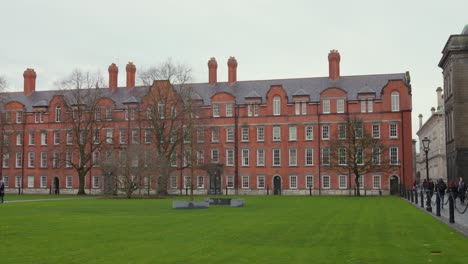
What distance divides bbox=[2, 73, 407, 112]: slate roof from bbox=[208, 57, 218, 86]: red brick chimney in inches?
26.2

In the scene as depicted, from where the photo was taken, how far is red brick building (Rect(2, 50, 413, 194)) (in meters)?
66.2

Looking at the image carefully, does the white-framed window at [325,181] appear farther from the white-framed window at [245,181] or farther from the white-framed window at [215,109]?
the white-framed window at [215,109]

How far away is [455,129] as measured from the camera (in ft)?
151

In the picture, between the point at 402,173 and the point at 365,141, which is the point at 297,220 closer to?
the point at 365,141

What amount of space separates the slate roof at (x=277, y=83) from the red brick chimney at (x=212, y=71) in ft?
2.19

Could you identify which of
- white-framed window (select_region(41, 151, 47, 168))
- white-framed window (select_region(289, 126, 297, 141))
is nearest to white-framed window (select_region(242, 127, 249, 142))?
white-framed window (select_region(289, 126, 297, 141))

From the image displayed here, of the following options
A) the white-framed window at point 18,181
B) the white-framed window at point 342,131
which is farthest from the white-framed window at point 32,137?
the white-framed window at point 342,131

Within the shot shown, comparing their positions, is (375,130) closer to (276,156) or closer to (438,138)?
(276,156)

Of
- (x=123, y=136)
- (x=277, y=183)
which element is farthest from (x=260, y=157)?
(x=123, y=136)

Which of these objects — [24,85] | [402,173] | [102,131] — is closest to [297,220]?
[402,173]

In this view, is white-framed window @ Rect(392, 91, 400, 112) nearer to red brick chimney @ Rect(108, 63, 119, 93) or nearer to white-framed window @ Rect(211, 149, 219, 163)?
white-framed window @ Rect(211, 149, 219, 163)

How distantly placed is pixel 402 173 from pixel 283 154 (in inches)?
546

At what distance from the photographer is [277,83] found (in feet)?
245

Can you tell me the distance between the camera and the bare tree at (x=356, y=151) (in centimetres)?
5859
